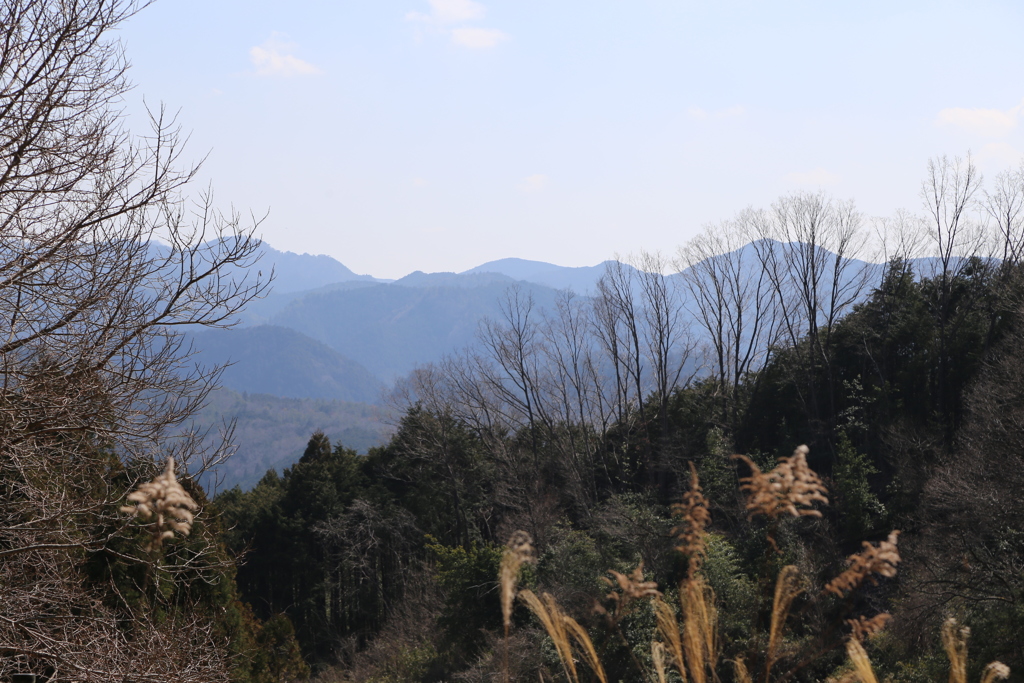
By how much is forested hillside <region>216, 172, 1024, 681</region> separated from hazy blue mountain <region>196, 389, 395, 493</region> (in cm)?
10059

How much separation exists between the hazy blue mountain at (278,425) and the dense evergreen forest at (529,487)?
102m

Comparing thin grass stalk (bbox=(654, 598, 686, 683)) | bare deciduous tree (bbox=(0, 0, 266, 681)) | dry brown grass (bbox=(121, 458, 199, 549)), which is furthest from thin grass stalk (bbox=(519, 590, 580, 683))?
bare deciduous tree (bbox=(0, 0, 266, 681))

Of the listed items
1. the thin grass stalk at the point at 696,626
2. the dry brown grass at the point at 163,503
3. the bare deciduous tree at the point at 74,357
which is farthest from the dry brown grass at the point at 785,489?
the bare deciduous tree at the point at 74,357

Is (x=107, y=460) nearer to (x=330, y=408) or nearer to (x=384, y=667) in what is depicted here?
(x=384, y=667)

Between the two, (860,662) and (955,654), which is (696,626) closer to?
(860,662)

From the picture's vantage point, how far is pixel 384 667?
65.1ft

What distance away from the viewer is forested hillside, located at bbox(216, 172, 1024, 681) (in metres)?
12.7

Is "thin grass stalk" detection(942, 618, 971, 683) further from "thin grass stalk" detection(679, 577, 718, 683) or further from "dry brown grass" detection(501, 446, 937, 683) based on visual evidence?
"thin grass stalk" detection(679, 577, 718, 683)

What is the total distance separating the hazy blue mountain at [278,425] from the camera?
5477 inches

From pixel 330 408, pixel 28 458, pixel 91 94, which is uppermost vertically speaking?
pixel 91 94

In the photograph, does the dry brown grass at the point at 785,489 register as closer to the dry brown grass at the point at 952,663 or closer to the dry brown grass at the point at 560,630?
the dry brown grass at the point at 952,663

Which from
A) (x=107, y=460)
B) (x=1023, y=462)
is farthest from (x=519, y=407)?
(x=107, y=460)

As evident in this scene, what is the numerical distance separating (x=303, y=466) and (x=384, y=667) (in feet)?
38.1

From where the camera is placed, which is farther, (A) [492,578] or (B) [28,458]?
(A) [492,578]
